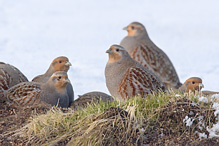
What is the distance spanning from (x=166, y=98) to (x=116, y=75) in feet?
8.77

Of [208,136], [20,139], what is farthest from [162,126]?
[20,139]

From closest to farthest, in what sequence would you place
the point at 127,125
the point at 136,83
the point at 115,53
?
the point at 127,125 < the point at 136,83 < the point at 115,53

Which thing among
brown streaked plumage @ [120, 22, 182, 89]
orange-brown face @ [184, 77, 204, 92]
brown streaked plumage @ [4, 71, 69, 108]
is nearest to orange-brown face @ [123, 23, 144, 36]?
brown streaked plumage @ [120, 22, 182, 89]

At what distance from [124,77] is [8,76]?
3.21m

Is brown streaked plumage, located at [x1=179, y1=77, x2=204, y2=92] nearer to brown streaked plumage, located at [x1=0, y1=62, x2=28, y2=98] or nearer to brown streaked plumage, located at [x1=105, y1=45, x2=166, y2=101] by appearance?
brown streaked plumage, located at [x1=105, y1=45, x2=166, y2=101]

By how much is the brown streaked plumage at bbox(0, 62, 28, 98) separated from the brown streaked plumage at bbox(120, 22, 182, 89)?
343 cm

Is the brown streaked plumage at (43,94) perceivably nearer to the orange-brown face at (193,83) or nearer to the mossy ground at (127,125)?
the mossy ground at (127,125)

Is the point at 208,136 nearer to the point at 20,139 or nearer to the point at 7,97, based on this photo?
the point at 20,139

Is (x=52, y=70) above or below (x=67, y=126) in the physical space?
above

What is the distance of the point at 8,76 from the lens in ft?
34.1

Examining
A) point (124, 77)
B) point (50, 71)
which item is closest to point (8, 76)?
point (50, 71)

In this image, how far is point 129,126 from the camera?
5.62 meters

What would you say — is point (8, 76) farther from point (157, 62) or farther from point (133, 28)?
point (157, 62)

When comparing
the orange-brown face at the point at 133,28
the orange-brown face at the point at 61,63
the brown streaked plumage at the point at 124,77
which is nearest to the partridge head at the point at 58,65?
the orange-brown face at the point at 61,63
